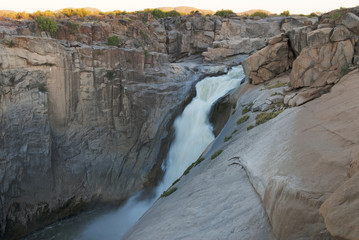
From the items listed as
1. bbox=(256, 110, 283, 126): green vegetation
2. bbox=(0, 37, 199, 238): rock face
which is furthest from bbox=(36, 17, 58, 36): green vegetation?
bbox=(256, 110, 283, 126): green vegetation

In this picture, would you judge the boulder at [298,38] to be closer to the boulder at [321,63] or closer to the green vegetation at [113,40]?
the boulder at [321,63]

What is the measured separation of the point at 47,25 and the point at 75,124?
9.08 metres

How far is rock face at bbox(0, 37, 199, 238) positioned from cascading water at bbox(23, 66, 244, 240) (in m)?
1.15

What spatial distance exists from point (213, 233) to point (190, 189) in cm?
443

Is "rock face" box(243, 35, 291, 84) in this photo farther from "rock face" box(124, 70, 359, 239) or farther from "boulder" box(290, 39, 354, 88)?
"rock face" box(124, 70, 359, 239)

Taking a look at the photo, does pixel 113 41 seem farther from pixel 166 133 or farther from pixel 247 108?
pixel 247 108

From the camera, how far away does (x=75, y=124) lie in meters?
21.2

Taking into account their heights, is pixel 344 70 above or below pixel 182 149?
above

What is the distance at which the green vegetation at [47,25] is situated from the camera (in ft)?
73.9

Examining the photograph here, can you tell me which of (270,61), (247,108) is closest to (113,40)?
(270,61)

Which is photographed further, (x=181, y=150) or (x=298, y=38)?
(x=181, y=150)

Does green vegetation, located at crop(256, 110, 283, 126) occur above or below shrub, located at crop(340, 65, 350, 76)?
below

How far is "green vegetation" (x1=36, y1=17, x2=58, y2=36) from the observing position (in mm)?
22531

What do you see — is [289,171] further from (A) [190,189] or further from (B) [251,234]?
(A) [190,189]
